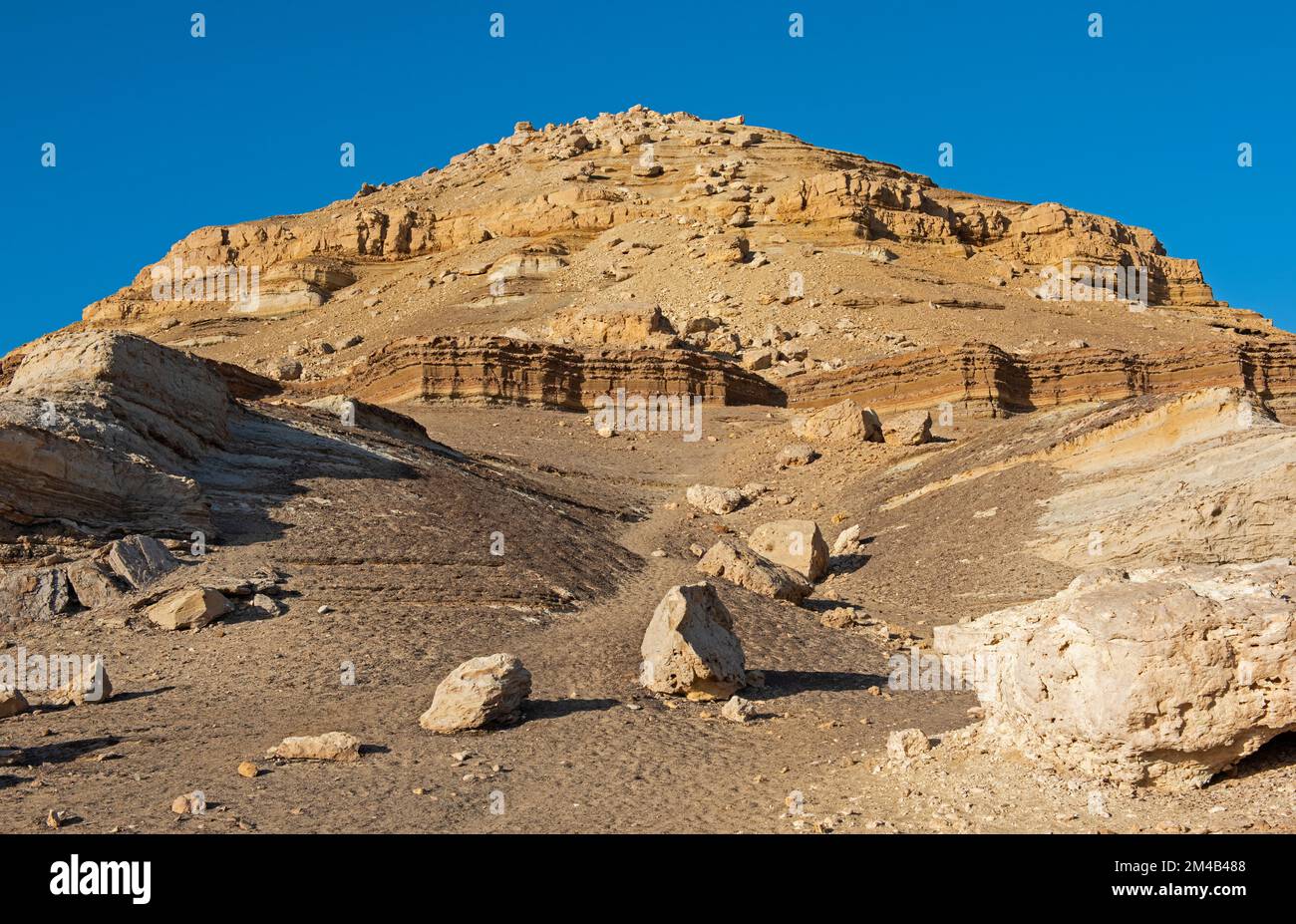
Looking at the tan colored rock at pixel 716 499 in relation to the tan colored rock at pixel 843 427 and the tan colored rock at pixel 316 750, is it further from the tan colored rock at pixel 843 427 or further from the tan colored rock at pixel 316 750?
the tan colored rock at pixel 316 750

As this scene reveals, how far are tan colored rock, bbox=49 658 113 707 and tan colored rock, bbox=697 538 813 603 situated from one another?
8.85 metres

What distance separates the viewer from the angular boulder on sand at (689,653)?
1129 cm

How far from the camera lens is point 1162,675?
23.4 feet

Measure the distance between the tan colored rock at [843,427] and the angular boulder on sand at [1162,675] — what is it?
63.3ft

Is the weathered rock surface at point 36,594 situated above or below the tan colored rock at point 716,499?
below

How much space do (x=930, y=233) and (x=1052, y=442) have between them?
39516mm

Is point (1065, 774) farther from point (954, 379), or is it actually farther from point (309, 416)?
point (954, 379)

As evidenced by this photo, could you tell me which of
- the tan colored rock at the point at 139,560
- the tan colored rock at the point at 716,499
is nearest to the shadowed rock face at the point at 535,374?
the tan colored rock at the point at 716,499

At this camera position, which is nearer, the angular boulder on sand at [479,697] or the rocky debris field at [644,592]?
the rocky debris field at [644,592]

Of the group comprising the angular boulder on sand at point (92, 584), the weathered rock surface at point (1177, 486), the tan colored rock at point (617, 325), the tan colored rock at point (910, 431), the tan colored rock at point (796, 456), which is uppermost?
the tan colored rock at point (617, 325)

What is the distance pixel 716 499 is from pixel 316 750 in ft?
49.8

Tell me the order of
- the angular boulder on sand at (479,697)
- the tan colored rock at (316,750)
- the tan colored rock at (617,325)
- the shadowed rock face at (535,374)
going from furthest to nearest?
1. the tan colored rock at (617,325)
2. the shadowed rock face at (535,374)
3. the angular boulder on sand at (479,697)
4. the tan colored rock at (316,750)

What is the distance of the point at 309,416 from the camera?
2184 centimetres

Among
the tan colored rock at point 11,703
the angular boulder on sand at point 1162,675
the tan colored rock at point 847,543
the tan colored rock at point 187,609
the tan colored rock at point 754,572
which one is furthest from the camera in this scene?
the tan colored rock at point 847,543
